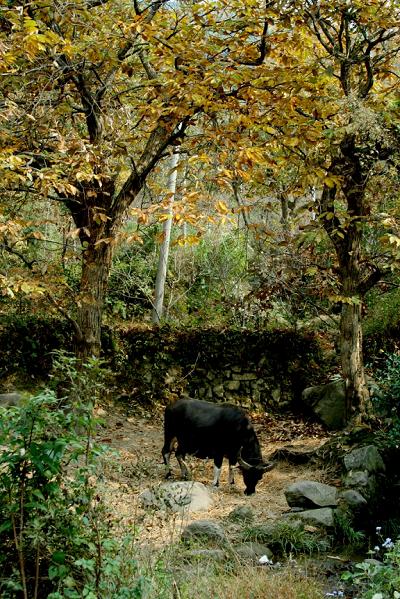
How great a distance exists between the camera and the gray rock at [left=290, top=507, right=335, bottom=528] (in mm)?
6793

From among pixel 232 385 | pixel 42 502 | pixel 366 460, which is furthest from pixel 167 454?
pixel 42 502

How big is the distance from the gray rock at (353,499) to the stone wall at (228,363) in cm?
660

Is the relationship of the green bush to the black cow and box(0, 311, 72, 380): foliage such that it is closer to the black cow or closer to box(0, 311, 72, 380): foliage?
the black cow

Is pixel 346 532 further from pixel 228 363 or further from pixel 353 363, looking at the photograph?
pixel 228 363

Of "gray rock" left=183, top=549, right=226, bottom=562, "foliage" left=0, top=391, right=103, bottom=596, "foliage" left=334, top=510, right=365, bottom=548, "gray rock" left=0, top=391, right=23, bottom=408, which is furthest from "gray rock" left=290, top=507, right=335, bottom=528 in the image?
"gray rock" left=0, top=391, right=23, bottom=408

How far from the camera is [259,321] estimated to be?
15.0m

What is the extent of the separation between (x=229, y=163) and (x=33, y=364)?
23.3ft

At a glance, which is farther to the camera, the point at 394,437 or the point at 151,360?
the point at 151,360

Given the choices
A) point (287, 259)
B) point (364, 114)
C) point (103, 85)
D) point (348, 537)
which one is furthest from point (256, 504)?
point (103, 85)

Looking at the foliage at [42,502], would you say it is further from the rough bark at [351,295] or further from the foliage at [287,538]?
the rough bark at [351,295]

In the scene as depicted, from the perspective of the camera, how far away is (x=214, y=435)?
9.13m

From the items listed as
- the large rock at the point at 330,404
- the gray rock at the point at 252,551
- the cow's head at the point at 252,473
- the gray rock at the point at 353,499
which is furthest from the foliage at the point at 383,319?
the gray rock at the point at 252,551

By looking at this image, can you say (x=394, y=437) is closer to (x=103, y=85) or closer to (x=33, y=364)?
(x=103, y=85)

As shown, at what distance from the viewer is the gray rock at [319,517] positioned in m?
6.79
